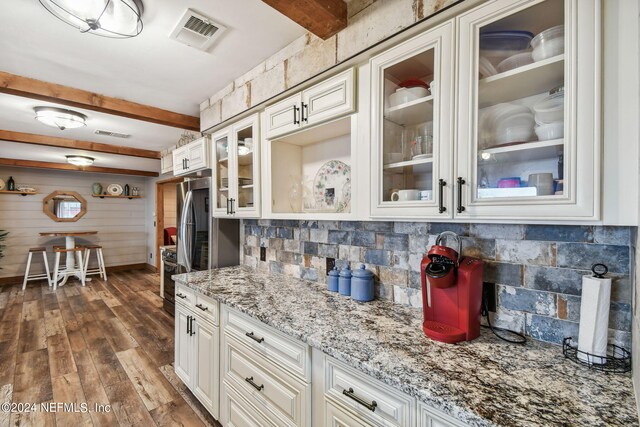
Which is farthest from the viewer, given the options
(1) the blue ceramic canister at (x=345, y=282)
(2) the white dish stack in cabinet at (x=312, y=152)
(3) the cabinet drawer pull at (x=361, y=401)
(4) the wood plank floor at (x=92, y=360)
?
(4) the wood plank floor at (x=92, y=360)

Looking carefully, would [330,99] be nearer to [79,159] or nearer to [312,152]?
[312,152]

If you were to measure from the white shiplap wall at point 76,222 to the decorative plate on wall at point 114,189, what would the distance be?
0.16m

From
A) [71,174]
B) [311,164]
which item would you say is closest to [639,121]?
[311,164]

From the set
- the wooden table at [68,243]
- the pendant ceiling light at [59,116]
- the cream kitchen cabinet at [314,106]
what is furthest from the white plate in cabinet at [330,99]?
the wooden table at [68,243]

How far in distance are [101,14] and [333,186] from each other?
1.58 m

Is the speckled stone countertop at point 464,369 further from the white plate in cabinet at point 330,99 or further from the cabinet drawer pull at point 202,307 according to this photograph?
the white plate in cabinet at point 330,99

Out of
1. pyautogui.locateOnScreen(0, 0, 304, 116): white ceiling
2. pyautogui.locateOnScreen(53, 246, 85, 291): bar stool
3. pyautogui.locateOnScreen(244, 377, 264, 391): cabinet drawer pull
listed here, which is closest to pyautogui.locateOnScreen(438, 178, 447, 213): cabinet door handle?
pyautogui.locateOnScreen(244, 377, 264, 391): cabinet drawer pull

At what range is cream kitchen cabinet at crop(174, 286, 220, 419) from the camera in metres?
1.80

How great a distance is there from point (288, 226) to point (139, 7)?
1.59 meters

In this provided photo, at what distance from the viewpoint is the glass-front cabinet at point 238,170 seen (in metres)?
2.09

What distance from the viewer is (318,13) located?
4.61 ft

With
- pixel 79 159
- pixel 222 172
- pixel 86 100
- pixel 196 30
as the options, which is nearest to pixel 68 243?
pixel 79 159

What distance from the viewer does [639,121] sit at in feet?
2.52

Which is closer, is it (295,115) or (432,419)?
(432,419)
